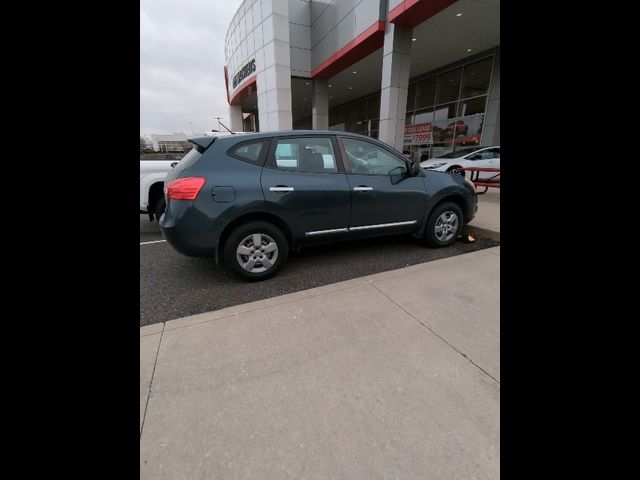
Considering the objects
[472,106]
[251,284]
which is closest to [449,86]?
[472,106]

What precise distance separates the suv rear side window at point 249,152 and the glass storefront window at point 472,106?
14.7 metres

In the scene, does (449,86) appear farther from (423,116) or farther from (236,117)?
(236,117)

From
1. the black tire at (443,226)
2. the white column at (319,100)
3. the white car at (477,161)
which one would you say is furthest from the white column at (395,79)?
the black tire at (443,226)

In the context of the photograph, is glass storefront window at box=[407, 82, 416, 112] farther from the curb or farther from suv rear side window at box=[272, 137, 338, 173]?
suv rear side window at box=[272, 137, 338, 173]

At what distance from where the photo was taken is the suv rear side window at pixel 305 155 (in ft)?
11.3

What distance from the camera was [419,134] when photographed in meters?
18.2

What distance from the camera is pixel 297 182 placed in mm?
3418

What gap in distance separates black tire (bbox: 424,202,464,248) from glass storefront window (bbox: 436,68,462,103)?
1412 centimetres

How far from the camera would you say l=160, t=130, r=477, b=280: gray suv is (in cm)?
313

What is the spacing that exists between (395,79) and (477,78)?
674 cm

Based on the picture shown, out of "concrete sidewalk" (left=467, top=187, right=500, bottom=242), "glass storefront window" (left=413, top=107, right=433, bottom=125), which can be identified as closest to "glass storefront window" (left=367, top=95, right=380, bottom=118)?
"glass storefront window" (left=413, top=107, right=433, bottom=125)
